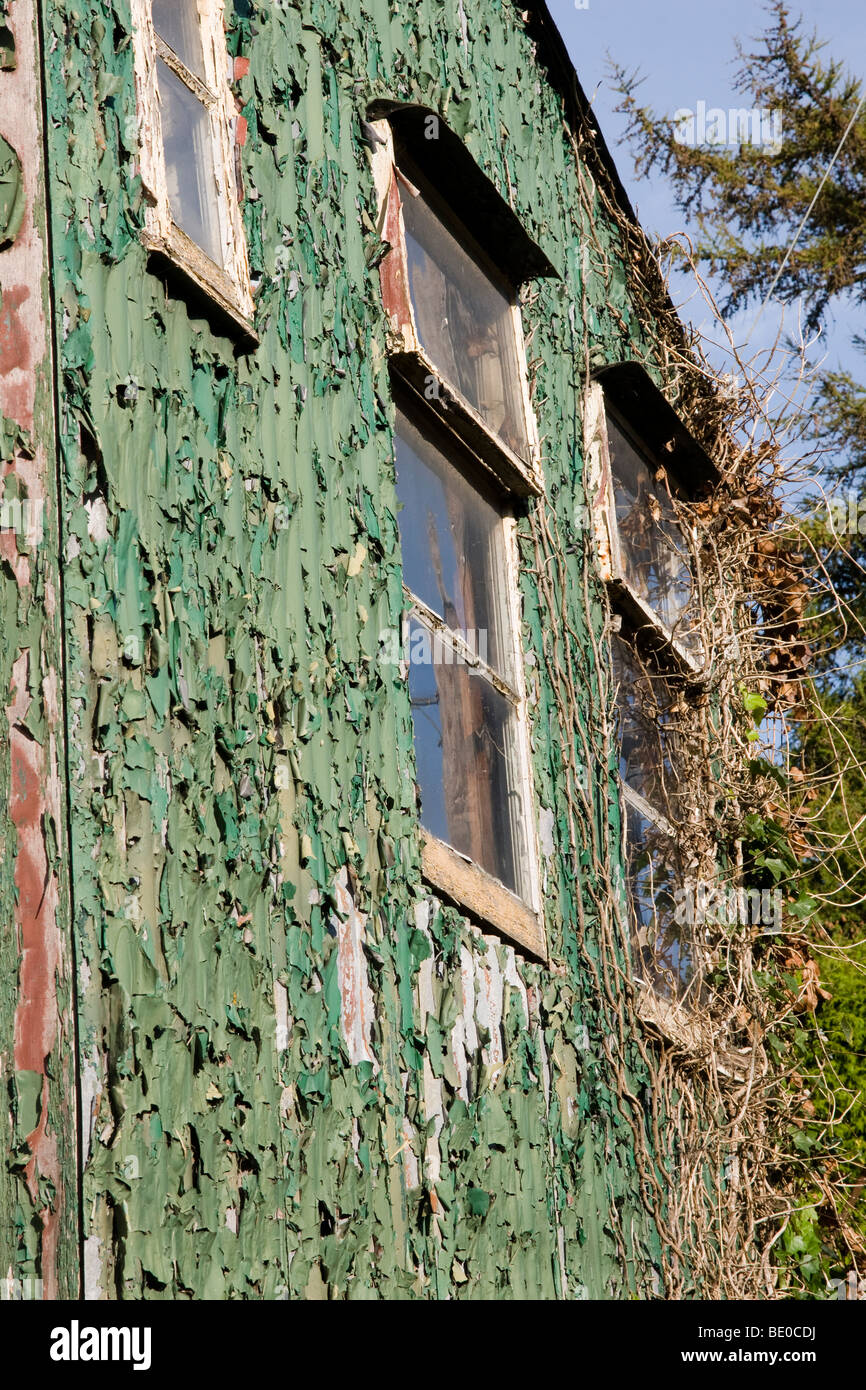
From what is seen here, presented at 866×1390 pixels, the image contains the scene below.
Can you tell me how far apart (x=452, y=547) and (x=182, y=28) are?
1.69m

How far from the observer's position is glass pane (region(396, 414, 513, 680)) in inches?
174

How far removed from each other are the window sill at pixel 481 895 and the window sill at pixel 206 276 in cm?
134

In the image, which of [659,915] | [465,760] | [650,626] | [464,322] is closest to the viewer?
[465,760]

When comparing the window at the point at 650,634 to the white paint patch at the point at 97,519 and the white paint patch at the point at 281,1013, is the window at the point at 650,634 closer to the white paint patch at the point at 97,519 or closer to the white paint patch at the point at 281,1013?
the white paint patch at the point at 281,1013

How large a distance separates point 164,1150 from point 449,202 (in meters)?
3.47

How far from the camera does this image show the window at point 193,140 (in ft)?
10.7

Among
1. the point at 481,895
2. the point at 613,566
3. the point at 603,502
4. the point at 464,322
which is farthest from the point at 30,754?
the point at 603,502

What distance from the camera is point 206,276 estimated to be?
10.9 ft

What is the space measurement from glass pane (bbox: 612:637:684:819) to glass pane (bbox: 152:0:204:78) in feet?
9.52

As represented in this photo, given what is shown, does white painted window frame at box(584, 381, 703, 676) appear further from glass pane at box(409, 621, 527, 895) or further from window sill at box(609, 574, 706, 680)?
glass pane at box(409, 621, 527, 895)

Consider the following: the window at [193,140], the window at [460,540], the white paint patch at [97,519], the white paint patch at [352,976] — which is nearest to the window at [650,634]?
the window at [460,540]

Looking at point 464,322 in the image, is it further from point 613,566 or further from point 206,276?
point 206,276

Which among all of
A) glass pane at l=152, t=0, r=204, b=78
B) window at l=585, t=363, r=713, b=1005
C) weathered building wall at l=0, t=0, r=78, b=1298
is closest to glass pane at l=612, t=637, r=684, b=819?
window at l=585, t=363, r=713, b=1005
